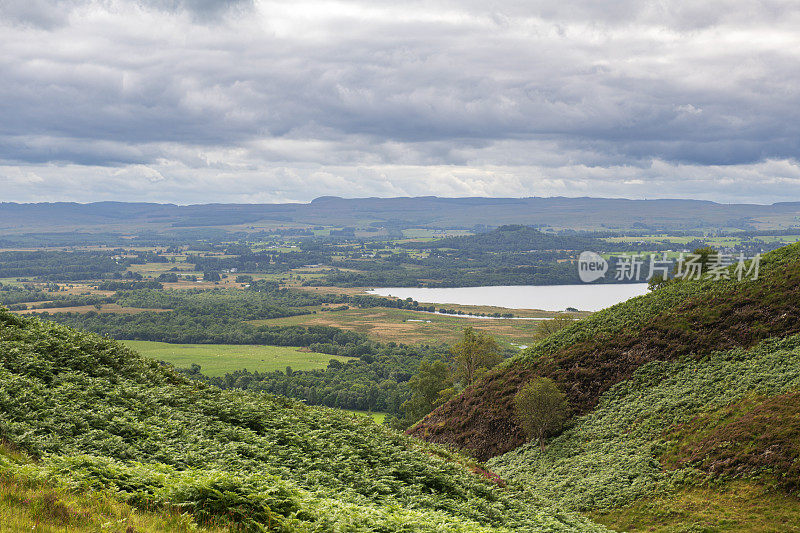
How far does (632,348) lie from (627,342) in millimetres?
987

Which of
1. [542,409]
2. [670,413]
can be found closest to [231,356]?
[542,409]

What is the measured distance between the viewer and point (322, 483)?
19.1 meters

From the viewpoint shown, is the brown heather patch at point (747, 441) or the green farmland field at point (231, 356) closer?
the brown heather patch at point (747, 441)

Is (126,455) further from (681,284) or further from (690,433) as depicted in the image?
(681,284)

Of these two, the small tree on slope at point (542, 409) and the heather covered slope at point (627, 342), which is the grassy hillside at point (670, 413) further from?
the small tree on slope at point (542, 409)

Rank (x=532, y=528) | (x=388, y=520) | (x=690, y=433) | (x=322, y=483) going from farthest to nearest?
(x=690, y=433) < (x=532, y=528) < (x=322, y=483) < (x=388, y=520)

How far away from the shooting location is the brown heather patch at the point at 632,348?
4356 cm

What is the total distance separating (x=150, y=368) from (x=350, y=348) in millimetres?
148203

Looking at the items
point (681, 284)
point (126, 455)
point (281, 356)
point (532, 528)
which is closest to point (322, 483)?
point (126, 455)

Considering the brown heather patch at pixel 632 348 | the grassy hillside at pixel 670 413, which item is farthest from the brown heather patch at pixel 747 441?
the brown heather patch at pixel 632 348

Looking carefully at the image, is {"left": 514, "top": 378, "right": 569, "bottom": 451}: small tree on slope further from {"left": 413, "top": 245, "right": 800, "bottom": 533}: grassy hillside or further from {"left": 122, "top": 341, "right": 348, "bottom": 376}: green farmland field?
{"left": 122, "top": 341, "right": 348, "bottom": 376}: green farmland field

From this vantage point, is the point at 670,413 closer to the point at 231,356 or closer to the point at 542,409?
the point at 542,409

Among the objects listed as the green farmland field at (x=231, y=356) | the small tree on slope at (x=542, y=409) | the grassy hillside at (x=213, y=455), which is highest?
the grassy hillside at (x=213, y=455)

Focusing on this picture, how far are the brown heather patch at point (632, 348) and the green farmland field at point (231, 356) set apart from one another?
3851 inches
